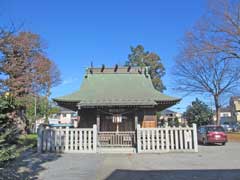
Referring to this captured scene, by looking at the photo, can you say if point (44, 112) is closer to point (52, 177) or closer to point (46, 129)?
point (46, 129)

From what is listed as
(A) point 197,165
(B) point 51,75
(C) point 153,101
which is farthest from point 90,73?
(B) point 51,75

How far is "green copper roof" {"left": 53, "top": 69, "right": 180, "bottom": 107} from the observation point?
662 inches

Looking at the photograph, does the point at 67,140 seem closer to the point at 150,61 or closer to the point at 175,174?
the point at 175,174

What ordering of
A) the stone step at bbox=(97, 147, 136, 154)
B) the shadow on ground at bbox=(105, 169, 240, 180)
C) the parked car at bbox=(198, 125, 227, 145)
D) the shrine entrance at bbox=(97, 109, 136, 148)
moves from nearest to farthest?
the shadow on ground at bbox=(105, 169, 240, 180) → the stone step at bbox=(97, 147, 136, 154) → the shrine entrance at bbox=(97, 109, 136, 148) → the parked car at bbox=(198, 125, 227, 145)

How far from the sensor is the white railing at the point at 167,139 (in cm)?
1465

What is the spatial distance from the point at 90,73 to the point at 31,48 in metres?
13.5

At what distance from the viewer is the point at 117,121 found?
1812cm

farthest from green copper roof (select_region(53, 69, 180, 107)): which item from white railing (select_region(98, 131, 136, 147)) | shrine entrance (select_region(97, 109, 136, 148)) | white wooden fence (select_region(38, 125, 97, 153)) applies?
white wooden fence (select_region(38, 125, 97, 153))

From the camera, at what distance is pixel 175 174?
817cm

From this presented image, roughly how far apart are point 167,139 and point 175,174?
21.5ft

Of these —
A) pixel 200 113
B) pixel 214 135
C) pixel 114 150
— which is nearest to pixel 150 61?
pixel 200 113

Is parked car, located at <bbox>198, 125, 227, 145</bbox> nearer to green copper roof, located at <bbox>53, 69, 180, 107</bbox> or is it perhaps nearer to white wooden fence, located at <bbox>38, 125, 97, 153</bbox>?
green copper roof, located at <bbox>53, 69, 180, 107</bbox>

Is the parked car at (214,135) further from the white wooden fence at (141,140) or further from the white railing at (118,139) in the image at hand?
the white railing at (118,139)

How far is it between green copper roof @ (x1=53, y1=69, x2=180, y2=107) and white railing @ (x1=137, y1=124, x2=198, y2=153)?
2.07 metres
